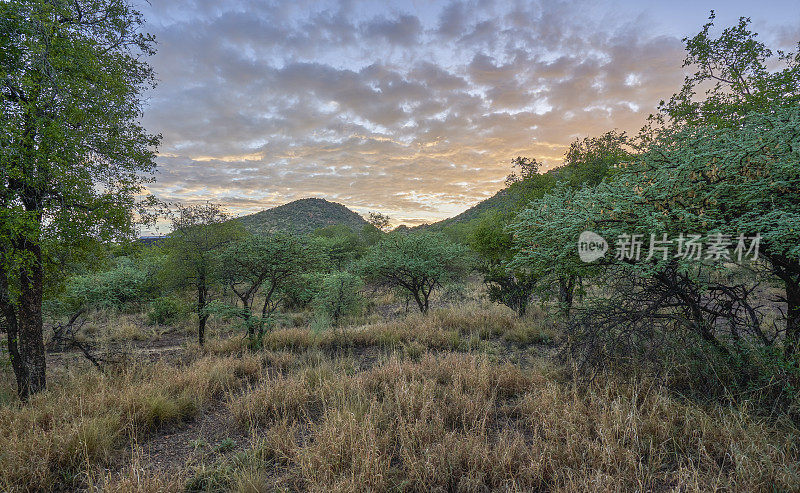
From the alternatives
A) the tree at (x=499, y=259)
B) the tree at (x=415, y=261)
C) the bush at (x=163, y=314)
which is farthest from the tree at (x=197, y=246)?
the tree at (x=499, y=259)

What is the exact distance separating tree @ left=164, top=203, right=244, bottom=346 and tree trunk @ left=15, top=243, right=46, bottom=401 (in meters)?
4.36

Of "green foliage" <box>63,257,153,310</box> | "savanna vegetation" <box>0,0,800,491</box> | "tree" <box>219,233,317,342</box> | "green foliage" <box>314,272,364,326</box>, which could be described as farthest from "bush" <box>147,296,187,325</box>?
"tree" <box>219,233,317,342</box>

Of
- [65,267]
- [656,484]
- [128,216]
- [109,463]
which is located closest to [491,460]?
[656,484]

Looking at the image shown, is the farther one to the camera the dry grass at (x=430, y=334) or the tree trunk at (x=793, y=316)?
the dry grass at (x=430, y=334)

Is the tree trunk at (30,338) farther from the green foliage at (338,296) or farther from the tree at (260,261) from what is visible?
the green foliage at (338,296)

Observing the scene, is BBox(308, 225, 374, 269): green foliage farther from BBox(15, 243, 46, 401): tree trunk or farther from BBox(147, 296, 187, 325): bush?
BBox(15, 243, 46, 401): tree trunk

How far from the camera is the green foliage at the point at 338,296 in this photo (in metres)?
14.1

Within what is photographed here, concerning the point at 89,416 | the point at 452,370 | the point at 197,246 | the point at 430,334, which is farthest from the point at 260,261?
the point at 452,370

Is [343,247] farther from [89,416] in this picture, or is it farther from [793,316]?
[793,316]

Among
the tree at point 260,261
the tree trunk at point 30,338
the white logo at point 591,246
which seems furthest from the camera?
the tree at point 260,261

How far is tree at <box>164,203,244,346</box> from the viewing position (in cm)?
1061

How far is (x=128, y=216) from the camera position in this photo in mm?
6469

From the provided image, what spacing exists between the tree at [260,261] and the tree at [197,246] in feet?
3.59

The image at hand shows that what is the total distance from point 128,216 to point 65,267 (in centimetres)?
193
